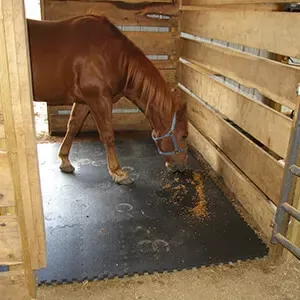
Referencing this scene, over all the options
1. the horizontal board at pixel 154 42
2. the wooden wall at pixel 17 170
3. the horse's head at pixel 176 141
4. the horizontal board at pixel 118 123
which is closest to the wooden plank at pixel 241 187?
the horse's head at pixel 176 141

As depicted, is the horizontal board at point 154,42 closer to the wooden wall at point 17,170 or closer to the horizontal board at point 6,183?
the wooden wall at point 17,170

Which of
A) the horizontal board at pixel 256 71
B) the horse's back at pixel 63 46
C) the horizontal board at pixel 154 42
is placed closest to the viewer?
the horizontal board at pixel 256 71

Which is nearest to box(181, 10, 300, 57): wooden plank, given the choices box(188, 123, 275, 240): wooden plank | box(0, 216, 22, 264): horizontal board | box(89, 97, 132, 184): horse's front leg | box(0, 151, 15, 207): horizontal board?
box(188, 123, 275, 240): wooden plank

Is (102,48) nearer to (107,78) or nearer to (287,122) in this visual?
(107,78)

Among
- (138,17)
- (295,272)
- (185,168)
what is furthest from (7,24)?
(138,17)

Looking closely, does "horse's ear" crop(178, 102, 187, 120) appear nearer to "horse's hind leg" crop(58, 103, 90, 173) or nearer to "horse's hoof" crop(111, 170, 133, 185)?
"horse's hoof" crop(111, 170, 133, 185)


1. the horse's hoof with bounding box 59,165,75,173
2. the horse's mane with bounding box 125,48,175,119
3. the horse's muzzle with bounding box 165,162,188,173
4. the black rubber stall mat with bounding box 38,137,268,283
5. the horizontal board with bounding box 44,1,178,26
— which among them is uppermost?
the horizontal board with bounding box 44,1,178,26

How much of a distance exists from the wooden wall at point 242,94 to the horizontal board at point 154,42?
1.31ft

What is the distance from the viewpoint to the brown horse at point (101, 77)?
2.81m

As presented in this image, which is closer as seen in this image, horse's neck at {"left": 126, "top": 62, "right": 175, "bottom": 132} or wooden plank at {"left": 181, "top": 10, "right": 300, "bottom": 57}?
wooden plank at {"left": 181, "top": 10, "right": 300, "bottom": 57}

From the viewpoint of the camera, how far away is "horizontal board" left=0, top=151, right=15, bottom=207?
4.80 feet

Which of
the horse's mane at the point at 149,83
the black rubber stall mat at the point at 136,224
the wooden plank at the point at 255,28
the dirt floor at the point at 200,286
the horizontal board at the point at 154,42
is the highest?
the wooden plank at the point at 255,28

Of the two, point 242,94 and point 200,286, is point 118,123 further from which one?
point 200,286

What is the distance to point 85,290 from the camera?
1.83 metres
